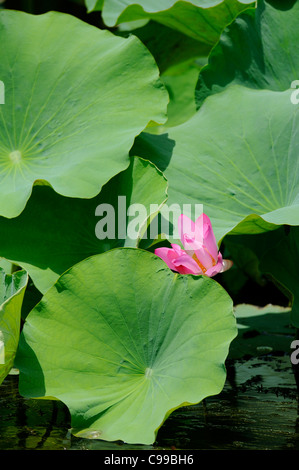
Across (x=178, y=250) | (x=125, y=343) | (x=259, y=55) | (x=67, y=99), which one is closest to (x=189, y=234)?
(x=178, y=250)

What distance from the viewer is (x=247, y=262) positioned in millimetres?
2379

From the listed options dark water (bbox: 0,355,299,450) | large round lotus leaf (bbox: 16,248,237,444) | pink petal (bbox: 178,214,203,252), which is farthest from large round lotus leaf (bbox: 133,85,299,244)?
dark water (bbox: 0,355,299,450)

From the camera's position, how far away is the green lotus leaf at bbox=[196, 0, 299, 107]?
1784 mm

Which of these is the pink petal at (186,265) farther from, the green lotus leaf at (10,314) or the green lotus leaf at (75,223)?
the green lotus leaf at (10,314)

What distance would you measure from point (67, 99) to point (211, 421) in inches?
34.4

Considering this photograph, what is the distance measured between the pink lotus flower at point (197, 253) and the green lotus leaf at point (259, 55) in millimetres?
602

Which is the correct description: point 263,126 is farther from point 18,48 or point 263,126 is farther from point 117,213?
point 18,48

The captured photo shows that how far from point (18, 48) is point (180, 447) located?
111 centimetres

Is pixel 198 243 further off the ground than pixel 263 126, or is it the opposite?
pixel 263 126

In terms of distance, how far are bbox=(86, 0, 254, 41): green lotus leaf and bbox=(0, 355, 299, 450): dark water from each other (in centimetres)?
103

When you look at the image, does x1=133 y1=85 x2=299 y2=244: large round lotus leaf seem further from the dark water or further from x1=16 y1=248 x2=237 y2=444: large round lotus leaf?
the dark water

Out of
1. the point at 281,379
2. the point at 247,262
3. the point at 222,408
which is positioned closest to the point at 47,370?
the point at 222,408

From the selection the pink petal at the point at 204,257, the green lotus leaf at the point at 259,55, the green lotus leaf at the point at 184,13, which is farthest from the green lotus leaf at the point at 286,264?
the green lotus leaf at the point at 184,13

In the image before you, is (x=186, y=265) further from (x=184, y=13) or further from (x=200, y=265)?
(x=184, y=13)
